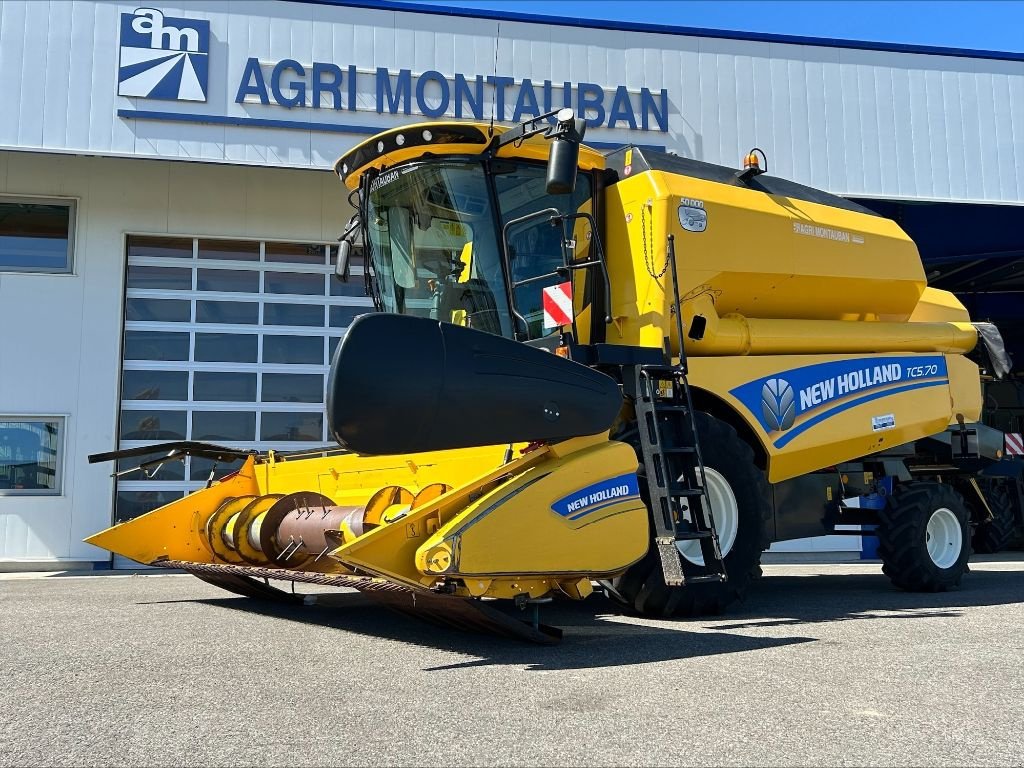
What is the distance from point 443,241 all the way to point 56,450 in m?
7.64

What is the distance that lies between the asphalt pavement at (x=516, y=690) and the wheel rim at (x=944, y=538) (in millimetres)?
1468

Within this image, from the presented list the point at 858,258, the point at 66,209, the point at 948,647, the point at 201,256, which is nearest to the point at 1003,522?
the point at 858,258

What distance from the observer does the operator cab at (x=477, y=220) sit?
6047mm

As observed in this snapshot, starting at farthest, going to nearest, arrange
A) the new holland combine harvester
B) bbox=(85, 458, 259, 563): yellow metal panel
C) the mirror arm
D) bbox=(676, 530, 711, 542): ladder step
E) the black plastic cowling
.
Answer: bbox=(85, 458, 259, 563): yellow metal panel
bbox=(676, 530, 711, 542): ladder step
the mirror arm
the new holland combine harvester
the black plastic cowling

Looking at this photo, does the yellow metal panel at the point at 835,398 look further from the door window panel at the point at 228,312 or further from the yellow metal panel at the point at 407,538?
the door window panel at the point at 228,312

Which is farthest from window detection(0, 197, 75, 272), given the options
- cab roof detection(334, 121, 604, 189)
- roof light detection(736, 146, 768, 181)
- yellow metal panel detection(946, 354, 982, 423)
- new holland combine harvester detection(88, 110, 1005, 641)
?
yellow metal panel detection(946, 354, 982, 423)

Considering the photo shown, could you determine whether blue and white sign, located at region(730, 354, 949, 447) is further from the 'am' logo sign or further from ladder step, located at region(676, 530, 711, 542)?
the 'am' logo sign

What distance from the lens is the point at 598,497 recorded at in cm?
506

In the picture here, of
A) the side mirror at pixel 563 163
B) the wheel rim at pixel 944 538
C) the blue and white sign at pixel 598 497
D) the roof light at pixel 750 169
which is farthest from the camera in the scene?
the wheel rim at pixel 944 538

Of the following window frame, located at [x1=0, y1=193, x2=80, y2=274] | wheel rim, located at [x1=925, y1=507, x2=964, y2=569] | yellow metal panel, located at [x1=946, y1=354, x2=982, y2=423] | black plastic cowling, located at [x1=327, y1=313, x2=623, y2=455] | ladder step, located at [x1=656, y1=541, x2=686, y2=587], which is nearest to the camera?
black plastic cowling, located at [x1=327, y1=313, x2=623, y2=455]

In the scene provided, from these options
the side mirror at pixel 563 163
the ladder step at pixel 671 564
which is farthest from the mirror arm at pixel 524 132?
the ladder step at pixel 671 564

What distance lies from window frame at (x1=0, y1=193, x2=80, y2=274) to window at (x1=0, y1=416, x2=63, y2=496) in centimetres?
189

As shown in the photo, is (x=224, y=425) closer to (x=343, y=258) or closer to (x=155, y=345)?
(x=155, y=345)

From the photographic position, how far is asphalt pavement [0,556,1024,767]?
3051mm
